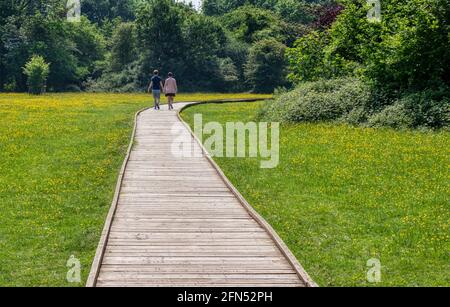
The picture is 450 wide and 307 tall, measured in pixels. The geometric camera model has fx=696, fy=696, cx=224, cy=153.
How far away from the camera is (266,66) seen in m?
75.4

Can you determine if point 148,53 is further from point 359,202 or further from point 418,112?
point 359,202

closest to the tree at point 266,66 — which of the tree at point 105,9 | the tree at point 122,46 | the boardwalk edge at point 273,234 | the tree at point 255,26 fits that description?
the tree at point 255,26

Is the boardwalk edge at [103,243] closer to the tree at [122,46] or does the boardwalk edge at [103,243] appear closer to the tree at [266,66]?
the tree at [266,66]

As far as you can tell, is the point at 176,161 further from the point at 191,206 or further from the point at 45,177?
the point at 191,206

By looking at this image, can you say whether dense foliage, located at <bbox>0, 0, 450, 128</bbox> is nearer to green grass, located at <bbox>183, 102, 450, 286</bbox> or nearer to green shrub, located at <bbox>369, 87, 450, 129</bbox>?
green shrub, located at <bbox>369, 87, 450, 129</bbox>

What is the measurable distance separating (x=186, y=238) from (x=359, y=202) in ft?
15.2

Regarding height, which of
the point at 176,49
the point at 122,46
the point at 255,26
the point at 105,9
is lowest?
the point at 176,49

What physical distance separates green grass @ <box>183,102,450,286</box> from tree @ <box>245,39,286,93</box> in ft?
167

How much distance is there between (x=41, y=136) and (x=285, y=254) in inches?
709

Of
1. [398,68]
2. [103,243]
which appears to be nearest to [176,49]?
[398,68]

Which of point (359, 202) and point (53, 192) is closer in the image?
point (359, 202)
